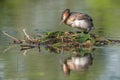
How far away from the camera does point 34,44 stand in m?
14.5

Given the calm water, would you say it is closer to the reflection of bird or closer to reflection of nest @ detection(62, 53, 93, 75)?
reflection of nest @ detection(62, 53, 93, 75)

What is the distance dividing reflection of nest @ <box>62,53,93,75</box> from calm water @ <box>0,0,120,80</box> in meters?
0.10

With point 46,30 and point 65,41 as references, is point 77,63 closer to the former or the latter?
point 65,41

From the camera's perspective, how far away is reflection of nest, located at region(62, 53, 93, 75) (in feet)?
38.8

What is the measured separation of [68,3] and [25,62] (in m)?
14.5

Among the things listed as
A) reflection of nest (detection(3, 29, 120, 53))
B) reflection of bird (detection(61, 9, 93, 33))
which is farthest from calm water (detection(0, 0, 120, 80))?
reflection of bird (detection(61, 9, 93, 33))

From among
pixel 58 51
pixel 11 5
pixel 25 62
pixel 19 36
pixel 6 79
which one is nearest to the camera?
pixel 6 79

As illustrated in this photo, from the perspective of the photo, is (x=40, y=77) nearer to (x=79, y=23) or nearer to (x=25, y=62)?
(x=25, y=62)

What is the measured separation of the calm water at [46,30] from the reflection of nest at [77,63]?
10 cm

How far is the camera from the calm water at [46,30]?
11.4 m

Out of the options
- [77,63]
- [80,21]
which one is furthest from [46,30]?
[77,63]

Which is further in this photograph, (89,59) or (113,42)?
(113,42)

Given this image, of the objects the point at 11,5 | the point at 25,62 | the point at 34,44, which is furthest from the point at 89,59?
the point at 11,5

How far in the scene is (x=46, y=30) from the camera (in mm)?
17500
